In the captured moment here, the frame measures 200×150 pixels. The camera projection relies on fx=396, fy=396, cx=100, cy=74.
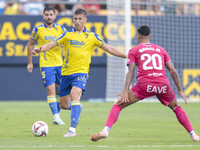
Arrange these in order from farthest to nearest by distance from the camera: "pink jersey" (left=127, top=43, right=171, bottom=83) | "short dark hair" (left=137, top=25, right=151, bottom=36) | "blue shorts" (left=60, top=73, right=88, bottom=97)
A: "blue shorts" (left=60, top=73, right=88, bottom=97) → "short dark hair" (left=137, top=25, right=151, bottom=36) → "pink jersey" (left=127, top=43, right=171, bottom=83)

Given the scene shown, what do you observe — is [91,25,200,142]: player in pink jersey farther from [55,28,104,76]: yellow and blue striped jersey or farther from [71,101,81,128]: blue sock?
[55,28,104,76]: yellow and blue striped jersey

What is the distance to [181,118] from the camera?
5.98 metres

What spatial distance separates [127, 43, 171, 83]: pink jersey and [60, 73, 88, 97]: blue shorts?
4.07 feet

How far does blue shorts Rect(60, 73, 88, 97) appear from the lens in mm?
6801

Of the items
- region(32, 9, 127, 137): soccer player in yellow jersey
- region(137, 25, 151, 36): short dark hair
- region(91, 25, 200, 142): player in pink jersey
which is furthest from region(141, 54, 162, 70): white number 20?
region(32, 9, 127, 137): soccer player in yellow jersey

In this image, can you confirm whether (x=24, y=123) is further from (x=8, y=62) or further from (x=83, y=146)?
(x=8, y=62)

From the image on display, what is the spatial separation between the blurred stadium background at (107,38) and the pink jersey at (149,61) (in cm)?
972

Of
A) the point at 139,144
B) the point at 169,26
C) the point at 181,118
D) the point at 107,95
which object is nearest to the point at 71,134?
the point at 139,144

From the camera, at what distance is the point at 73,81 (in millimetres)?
6898

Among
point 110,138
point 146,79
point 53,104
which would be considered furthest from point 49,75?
point 146,79

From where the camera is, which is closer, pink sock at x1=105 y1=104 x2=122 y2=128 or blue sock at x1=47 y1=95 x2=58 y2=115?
pink sock at x1=105 y1=104 x2=122 y2=128

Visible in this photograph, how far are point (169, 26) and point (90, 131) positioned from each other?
9.98 metres

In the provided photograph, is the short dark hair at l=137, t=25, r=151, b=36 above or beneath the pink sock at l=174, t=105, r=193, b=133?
above

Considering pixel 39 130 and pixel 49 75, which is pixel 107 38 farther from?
pixel 39 130
